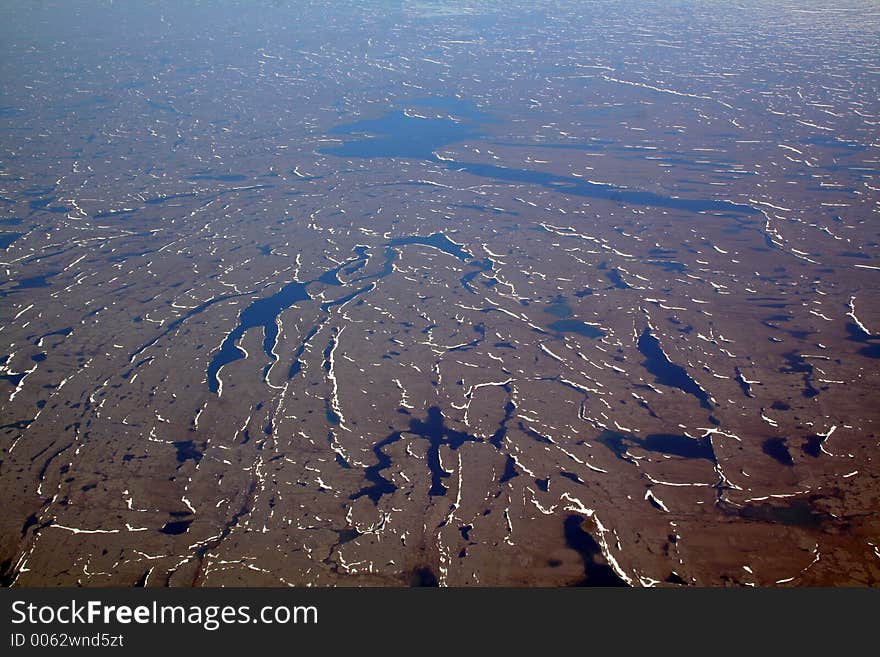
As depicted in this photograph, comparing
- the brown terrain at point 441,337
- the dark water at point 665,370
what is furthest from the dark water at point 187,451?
the dark water at point 665,370

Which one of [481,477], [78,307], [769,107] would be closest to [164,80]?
[78,307]

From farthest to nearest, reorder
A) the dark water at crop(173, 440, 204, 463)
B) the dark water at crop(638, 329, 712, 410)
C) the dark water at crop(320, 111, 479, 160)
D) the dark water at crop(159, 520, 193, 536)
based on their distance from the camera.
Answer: the dark water at crop(320, 111, 479, 160) < the dark water at crop(638, 329, 712, 410) < the dark water at crop(173, 440, 204, 463) < the dark water at crop(159, 520, 193, 536)

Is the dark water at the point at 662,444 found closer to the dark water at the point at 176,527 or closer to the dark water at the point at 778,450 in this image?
the dark water at the point at 778,450

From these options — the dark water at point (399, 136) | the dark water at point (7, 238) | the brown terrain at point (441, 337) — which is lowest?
the dark water at point (399, 136)

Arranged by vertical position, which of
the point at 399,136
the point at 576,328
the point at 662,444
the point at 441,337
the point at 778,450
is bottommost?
the point at 399,136

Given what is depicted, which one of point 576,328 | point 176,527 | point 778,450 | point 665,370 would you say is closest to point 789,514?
point 778,450

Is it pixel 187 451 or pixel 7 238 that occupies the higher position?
pixel 187 451

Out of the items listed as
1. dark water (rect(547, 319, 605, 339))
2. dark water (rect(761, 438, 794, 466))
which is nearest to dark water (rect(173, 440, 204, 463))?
dark water (rect(547, 319, 605, 339))

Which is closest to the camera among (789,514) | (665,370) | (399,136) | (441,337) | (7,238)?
(789,514)

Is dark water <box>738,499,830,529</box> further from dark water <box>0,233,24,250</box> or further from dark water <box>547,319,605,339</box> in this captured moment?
dark water <box>0,233,24,250</box>

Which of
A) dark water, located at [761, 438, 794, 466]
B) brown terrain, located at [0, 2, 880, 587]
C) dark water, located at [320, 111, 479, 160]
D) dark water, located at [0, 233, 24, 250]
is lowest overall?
dark water, located at [320, 111, 479, 160]

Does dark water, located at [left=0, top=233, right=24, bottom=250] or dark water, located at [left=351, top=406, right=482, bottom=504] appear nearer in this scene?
dark water, located at [left=351, top=406, right=482, bottom=504]

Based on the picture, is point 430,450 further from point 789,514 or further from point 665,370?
point 789,514
